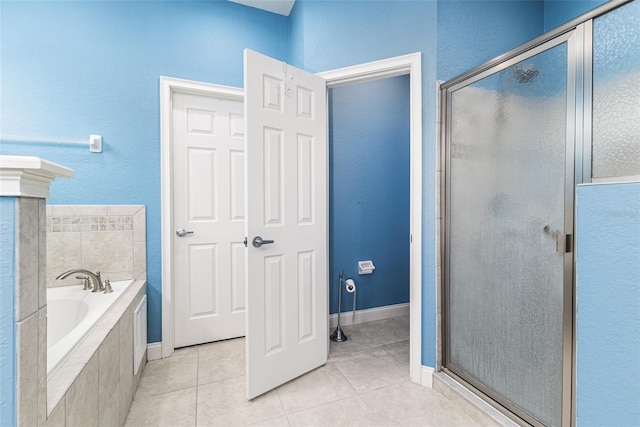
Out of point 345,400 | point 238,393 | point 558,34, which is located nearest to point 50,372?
point 238,393

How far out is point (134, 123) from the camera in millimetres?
2104

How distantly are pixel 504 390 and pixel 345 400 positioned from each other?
2.74ft

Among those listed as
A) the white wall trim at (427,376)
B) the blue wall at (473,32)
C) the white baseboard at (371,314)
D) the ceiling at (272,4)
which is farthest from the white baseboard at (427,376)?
the ceiling at (272,4)

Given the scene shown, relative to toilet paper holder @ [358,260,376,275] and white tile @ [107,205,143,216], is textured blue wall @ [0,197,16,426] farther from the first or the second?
toilet paper holder @ [358,260,376,275]

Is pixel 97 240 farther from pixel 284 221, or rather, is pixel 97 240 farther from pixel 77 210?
pixel 284 221

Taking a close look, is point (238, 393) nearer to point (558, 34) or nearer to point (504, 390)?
point (504, 390)

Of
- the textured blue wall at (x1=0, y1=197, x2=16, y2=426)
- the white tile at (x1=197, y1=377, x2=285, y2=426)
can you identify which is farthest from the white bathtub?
the textured blue wall at (x1=0, y1=197, x2=16, y2=426)

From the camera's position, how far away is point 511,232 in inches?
57.5

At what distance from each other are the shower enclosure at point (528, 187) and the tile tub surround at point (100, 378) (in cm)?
177

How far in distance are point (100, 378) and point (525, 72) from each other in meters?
2.30

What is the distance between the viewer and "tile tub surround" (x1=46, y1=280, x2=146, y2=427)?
2.88 feet

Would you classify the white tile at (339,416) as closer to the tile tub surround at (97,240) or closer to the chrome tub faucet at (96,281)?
the chrome tub faucet at (96,281)

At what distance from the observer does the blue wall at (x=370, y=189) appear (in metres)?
2.70

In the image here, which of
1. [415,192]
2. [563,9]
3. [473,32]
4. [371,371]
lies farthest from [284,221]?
[563,9]
